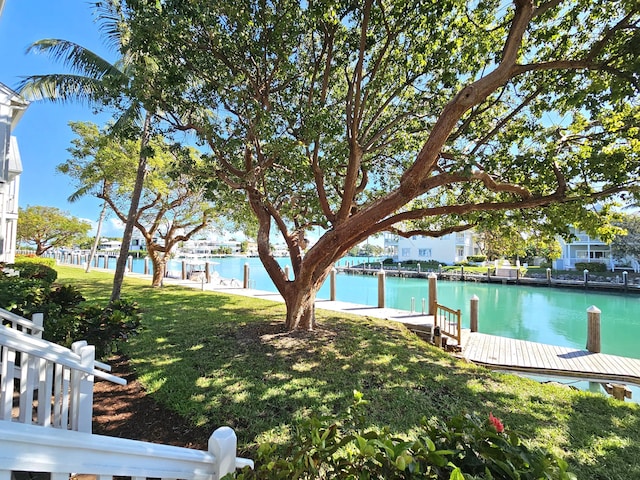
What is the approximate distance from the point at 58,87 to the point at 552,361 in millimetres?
15596

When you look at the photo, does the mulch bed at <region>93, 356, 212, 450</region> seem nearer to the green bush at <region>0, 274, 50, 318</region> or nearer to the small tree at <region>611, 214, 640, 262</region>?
the green bush at <region>0, 274, 50, 318</region>

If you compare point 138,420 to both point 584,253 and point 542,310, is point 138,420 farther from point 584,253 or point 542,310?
point 584,253

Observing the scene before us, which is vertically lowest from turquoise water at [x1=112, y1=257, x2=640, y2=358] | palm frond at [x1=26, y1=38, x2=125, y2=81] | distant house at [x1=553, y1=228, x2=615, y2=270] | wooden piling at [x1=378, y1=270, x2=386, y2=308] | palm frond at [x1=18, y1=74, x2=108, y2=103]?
turquoise water at [x1=112, y1=257, x2=640, y2=358]

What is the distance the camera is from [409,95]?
7.16 metres

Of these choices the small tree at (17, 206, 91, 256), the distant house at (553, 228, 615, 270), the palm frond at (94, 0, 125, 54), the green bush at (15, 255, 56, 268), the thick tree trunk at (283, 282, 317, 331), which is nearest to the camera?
the thick tree trunk at (283, 282, 317, 331)

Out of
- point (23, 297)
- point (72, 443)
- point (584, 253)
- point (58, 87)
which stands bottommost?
point (72, 443)

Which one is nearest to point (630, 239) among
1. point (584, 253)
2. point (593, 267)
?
point (593, 267)

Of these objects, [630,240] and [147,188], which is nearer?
[147,188]

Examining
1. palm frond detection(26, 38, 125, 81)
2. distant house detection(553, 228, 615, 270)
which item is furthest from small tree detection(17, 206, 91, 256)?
distant house detection(553, 228, 615, 270)

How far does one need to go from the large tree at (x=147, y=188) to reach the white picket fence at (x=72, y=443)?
860cm

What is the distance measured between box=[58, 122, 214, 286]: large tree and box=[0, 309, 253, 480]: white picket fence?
8.60m

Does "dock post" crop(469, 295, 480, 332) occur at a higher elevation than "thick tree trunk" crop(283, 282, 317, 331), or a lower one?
lower

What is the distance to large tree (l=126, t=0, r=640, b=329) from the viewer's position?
15.0 ft

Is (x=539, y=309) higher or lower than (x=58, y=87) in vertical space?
lower
